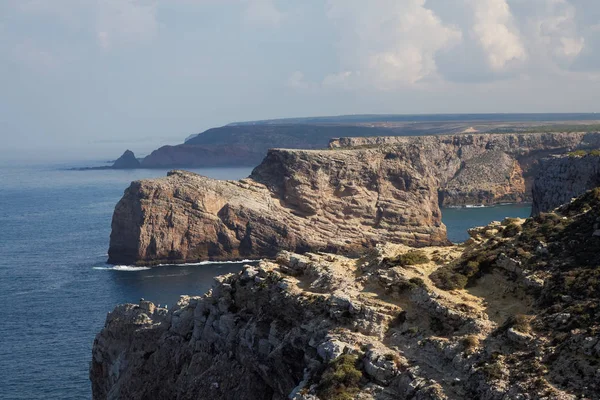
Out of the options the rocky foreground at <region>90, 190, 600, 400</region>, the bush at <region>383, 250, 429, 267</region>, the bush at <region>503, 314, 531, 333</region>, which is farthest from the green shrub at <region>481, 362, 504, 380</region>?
the bush at <region>383, 250, 429, 267</region>

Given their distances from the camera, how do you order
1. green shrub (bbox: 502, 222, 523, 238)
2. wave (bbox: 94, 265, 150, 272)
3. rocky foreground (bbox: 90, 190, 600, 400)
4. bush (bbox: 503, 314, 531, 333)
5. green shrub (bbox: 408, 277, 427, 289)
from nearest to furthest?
rocky foreground (bbox: 90, 190, 600, 400) < bush (bbox: 503, 314, 531, 333) < green shrub (bbox: 408, 277, 427, 289) < green shrub (bbox: 502, 222, 523, 238) < wave (bbox: 94, 265, 150, 272)

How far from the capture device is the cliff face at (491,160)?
585 ft

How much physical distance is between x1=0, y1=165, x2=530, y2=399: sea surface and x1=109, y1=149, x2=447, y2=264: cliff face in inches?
194

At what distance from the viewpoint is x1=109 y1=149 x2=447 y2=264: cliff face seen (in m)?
109

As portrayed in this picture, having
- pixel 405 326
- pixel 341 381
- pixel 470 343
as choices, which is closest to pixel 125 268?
pixel 405 326

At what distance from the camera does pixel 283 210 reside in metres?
117

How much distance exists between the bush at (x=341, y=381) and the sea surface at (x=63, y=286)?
102 feet

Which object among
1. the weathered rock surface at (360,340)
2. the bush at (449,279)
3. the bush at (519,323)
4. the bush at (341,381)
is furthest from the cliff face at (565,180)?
the bush at (341,381)

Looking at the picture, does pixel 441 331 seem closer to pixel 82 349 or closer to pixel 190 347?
pixel 190 347

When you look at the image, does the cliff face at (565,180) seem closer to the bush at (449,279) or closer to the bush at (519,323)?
the bush at (449,279)

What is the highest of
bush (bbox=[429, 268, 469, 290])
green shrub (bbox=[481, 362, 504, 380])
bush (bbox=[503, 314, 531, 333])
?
bush (bbox=[429, 268, 469, 290])

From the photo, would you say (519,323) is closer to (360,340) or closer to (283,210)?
(360,340)

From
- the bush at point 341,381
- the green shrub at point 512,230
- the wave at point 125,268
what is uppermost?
the green shrub at point 512,230

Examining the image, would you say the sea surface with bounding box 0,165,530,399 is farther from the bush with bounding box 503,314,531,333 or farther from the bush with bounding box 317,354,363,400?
the bush with bounding box 503,314,531,333
